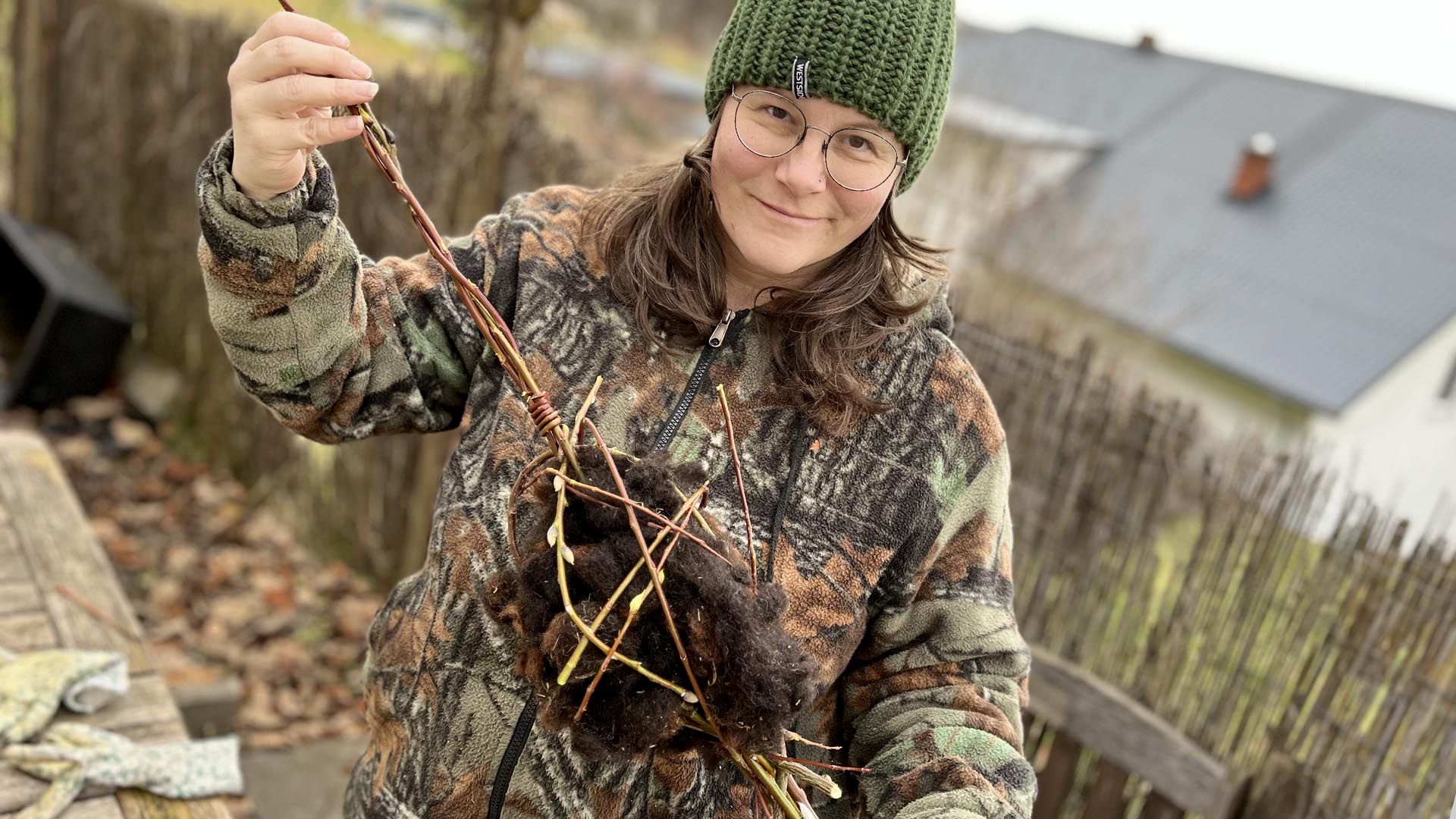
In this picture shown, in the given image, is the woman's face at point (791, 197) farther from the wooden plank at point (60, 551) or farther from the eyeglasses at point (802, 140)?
the wooden plank at point (60, 551)

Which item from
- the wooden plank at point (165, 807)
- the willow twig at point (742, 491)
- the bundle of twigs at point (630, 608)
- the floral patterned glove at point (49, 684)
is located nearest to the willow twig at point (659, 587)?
the bundle of twigs at point (630, 608)

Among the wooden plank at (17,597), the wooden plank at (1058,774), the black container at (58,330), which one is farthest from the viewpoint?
the black container at (58,330)

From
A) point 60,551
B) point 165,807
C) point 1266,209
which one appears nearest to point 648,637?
point 165,807

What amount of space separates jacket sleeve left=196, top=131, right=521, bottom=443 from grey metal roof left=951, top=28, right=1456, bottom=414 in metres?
15.3

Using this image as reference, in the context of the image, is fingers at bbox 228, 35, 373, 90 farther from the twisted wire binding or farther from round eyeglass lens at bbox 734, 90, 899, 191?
round eyeglass lens at bbox 734, 90, 899, 191

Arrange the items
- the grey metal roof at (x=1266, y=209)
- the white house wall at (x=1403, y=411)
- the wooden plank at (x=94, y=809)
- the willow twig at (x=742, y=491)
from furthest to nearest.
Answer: the grey metal roof at (x=1266, y=209) → the white house wall at (x=1403, y=411) → the wooden plank at (x=94, y=809) → the willow twig at (x=742, y=491)

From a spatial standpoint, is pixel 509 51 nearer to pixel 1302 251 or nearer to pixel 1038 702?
pixel 1038 702

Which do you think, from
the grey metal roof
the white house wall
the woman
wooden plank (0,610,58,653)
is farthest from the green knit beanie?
the white house wall

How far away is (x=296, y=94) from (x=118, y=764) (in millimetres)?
1555

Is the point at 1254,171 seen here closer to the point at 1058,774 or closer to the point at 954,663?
the point at 1058,774

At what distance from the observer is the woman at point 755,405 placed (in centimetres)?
151

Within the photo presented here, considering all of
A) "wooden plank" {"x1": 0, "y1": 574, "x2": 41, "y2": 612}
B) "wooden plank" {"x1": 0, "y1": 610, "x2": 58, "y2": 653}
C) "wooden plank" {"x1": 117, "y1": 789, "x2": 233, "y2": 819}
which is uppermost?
"wooden plank" {"x1": 117, "y1": 789, "x2": 233, "y2": 819}

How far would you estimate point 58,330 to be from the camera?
6055 mm

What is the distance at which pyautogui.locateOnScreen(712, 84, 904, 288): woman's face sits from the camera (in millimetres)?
1500
